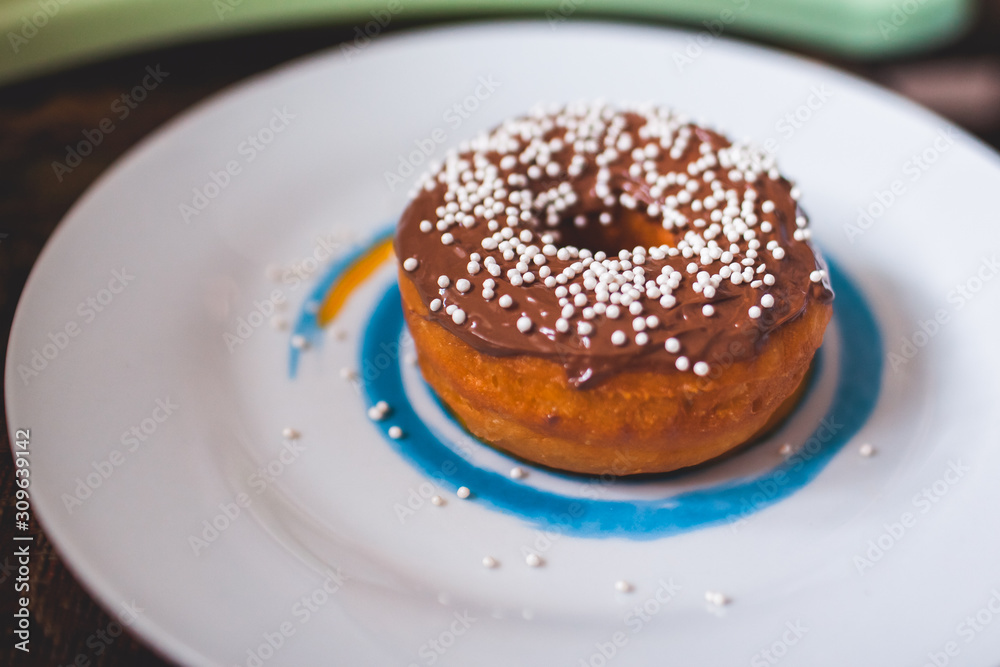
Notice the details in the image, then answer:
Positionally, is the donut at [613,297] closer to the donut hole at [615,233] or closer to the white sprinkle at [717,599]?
the donut hole at [615,233]

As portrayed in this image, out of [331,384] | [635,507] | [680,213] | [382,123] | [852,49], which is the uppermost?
[852,49]

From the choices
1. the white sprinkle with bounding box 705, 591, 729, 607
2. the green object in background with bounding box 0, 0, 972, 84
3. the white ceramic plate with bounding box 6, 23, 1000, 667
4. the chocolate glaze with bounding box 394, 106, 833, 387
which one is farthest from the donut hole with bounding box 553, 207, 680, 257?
the green object in background with bounding box 0, 0, 972, 84

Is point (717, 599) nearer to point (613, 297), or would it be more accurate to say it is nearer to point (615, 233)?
point (613, 297)

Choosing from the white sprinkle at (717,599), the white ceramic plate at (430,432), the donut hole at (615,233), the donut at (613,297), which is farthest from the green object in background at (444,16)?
the white sprinkle at (717,599)

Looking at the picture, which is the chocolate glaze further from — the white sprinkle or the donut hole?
the white sprinkle

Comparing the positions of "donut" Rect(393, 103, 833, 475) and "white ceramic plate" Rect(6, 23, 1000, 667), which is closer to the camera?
"white ceramic plate" Rect(6, 23, 1000, 667)

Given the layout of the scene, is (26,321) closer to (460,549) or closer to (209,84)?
(460,549)

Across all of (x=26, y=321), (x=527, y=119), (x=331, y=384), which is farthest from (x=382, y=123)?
(x=26, y=321)

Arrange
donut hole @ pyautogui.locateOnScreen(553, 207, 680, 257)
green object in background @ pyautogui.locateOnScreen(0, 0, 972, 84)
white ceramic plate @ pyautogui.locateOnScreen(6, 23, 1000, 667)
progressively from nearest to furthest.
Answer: white ceramic plate @ pyautogui.locateOnScreen(6, 23, 1000, 667) → donut hole @ pyautogui.locateOnScreen(553, 207, 680, 257) → green object in background @ pyautogui.locateOnScreen(0, 0, 972, 84)
